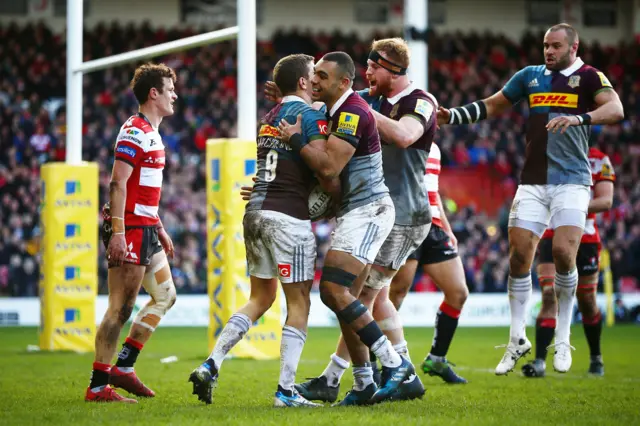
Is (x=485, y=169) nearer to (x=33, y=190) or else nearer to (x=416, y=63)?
(x=33, y=190)

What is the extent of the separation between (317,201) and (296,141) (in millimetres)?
604

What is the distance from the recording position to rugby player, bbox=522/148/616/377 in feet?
31.9

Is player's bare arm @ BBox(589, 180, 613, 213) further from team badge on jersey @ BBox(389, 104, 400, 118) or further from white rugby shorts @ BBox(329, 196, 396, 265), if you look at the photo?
white rugby shorts @ BBox(329, 196, 396, 265)

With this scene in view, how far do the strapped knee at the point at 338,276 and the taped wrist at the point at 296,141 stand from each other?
83 cm

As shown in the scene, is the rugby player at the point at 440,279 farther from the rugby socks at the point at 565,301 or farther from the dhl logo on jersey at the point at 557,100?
the dhl logo on jersey at the point at 557,100

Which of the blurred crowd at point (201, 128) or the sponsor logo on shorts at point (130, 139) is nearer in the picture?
the sponsor logo on shorts at point (130, 139)

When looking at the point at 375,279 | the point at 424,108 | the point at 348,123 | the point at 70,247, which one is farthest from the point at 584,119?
the point at 70,247

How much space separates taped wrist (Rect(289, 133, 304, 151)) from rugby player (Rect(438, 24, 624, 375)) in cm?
230

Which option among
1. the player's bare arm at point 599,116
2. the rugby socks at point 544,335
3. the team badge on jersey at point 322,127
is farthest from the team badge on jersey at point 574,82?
the team badge on jersey at point 322,127

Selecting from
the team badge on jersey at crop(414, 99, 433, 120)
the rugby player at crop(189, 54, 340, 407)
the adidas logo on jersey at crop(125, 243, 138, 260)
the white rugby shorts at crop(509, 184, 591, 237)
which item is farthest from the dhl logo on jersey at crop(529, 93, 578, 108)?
the adidas logo on jersey at crop(125, 243, 138, 260)

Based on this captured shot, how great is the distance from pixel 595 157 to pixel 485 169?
58.0 feet

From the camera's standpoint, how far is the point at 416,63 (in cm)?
1466

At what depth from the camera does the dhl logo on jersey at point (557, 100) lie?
8555 millimetres

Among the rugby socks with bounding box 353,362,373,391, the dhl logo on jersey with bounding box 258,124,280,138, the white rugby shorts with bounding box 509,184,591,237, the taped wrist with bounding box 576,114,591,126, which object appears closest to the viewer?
the dhl logo on jersey with bounding box 258,124,280,138
